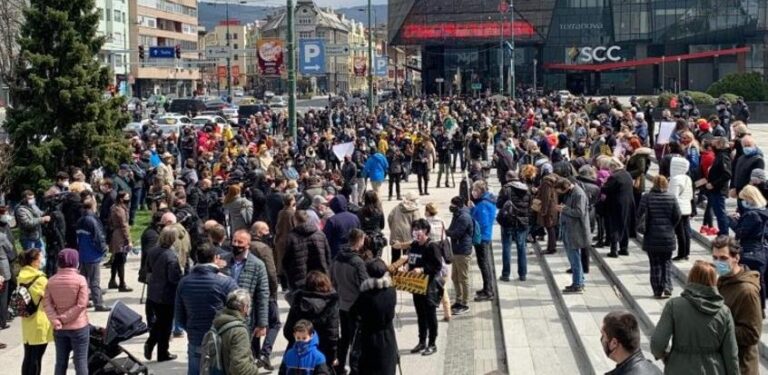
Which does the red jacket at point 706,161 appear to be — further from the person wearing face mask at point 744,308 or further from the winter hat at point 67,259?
the winter hat at point 67,259

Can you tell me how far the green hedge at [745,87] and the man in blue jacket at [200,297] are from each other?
46226mm

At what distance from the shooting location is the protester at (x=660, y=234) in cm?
1275

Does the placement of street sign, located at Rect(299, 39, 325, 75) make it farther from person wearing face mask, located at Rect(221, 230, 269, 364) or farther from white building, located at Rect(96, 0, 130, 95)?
white building, located at Rect(96, 0, 130, 95)

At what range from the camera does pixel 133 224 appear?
23516 mm

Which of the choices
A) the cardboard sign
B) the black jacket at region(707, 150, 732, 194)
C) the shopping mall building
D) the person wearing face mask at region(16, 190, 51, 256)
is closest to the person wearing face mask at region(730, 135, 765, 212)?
the black jacket at region(707, 150, 732, 194)

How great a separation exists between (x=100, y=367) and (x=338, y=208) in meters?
6.02

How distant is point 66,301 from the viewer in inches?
394

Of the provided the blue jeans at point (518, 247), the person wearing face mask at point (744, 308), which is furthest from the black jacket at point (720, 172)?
the person wearing face mask at point (744, 308)

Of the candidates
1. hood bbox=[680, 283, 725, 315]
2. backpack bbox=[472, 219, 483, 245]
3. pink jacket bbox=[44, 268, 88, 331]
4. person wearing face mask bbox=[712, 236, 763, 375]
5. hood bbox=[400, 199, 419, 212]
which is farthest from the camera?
backpack bbox=[472, 219, 483, 245]

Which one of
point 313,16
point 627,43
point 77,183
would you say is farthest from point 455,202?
point 313,16

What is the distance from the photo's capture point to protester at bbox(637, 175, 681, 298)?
1275cm

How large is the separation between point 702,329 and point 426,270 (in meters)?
5.04

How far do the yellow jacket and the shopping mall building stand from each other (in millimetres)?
83452

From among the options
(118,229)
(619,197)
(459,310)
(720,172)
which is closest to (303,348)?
(459,310)
